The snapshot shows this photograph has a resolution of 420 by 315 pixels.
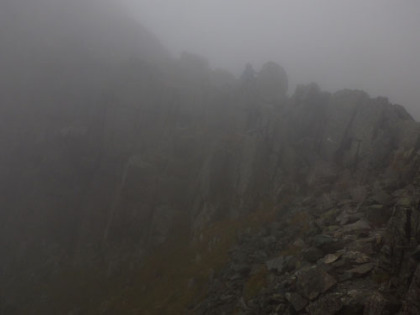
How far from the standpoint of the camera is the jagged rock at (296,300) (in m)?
22.4

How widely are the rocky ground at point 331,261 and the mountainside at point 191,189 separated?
0.12m

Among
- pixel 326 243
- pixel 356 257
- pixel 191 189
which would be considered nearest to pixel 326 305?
pixel 356 257

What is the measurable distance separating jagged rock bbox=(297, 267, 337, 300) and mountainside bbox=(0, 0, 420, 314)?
0.29 feet

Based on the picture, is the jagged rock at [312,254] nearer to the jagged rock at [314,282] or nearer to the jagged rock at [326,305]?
the jagged rock at [314,282]

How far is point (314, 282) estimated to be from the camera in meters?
23.1

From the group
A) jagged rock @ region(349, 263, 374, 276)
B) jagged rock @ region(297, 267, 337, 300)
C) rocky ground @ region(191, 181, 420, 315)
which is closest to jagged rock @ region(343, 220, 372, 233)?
rocky ground @ region(191, 181, 420, 315)

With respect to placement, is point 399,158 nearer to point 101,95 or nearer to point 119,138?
point 119,138

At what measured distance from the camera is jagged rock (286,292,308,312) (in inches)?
882

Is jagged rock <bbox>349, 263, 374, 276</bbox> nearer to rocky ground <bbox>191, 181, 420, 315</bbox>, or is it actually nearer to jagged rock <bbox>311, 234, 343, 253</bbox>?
rocky ground <bbox>191, 181, 420, 315</bbox>

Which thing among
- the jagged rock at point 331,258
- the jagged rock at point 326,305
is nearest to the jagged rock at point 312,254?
the jagged rock at point 331,258

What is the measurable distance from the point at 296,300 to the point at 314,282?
156 centimetres

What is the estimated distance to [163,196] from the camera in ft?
163

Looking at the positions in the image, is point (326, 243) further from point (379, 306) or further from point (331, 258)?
point (379, 306)

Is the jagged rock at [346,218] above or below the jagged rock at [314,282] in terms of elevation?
above
